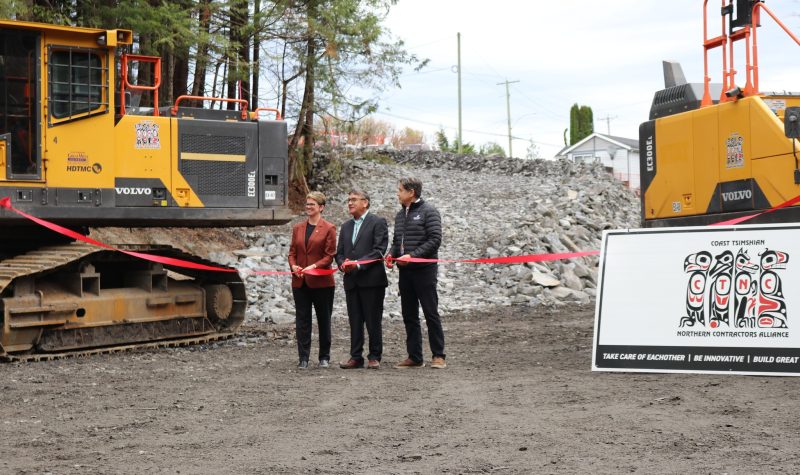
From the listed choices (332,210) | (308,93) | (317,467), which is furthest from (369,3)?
(317,467)

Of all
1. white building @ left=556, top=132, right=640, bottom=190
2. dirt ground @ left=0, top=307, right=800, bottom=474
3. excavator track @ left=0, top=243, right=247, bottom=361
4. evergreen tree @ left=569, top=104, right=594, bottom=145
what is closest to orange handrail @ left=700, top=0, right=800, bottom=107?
dirt ground @ left=0, top=307, right=800, bottom=474

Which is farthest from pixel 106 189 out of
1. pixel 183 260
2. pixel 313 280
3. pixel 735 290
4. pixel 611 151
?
pixel 611 151

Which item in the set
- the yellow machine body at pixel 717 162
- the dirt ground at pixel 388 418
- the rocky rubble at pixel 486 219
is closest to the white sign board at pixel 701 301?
the dirt ground at pixel 388 418

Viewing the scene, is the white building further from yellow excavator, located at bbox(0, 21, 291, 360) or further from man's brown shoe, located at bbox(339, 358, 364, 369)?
man's brown shoe, located at bbox(339, 358, 364, 369)

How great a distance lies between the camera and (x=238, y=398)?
29.1 feet

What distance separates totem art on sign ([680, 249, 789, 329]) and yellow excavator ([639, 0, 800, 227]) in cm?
124

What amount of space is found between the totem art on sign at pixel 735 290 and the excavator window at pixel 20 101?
23.4ft

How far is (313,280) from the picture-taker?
1077 cm

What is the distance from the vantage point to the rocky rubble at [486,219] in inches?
781

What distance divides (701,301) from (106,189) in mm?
6819

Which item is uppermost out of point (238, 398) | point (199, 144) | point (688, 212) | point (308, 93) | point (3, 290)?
point (308, 93)

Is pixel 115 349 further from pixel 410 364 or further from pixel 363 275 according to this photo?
pixel 410 364

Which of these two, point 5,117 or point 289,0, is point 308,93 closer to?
point 289,0

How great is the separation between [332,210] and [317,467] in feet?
69.5
